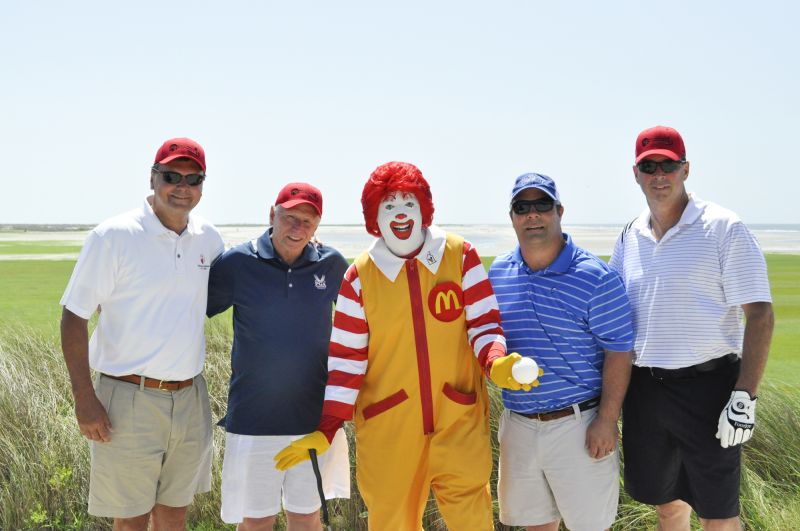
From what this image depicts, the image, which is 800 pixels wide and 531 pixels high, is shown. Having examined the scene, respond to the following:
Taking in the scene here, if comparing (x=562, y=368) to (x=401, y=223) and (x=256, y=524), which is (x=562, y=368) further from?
(x=256, y=524)

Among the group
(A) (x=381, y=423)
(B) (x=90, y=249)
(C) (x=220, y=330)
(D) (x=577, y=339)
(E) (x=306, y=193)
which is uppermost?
(E) (x=306, y=193)

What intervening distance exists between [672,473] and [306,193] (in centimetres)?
238

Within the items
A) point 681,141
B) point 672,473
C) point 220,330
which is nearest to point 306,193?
point 681,141

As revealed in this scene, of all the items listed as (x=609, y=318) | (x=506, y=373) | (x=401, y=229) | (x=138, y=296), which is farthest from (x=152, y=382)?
(x=609, y=318)

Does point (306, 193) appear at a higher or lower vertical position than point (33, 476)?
higher

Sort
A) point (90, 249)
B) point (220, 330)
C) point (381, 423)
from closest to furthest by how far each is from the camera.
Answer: point (381, 423) < point (90, 249) < point (220, 330)

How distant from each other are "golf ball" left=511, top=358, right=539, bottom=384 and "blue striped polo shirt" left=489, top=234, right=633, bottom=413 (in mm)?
375

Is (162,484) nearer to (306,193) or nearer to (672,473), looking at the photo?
(306,193)

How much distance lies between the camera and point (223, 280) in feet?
12.2

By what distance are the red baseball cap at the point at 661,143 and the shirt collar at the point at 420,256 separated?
1.13 m

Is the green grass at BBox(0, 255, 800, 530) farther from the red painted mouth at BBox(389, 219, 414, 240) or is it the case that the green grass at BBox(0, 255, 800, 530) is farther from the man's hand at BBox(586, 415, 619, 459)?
the red painted mouth at BBox(389, 219, 414, 240)

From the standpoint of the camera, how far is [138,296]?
3.48m

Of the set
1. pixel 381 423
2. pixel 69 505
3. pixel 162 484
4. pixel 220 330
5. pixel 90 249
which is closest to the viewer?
pixel 381 423

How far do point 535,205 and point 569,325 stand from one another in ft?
1.89
